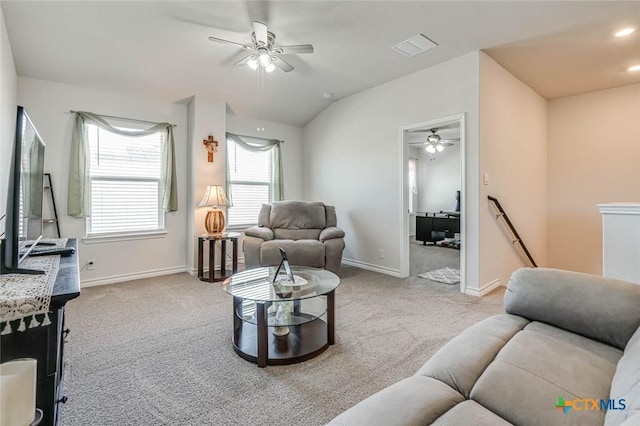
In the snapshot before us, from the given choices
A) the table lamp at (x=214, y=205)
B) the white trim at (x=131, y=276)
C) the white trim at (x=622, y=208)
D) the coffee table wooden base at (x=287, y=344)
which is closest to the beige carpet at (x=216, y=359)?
the coffee table wooden base at (x=287, y=344)

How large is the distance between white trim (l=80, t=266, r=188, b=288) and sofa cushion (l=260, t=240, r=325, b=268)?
58.7 inches

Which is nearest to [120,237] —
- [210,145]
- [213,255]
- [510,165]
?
[213,255]

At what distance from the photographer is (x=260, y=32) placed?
274 cm

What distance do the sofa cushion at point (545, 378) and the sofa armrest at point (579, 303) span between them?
71 millimetres

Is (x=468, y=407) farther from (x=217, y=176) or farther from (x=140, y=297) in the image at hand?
(x=217, y=176)

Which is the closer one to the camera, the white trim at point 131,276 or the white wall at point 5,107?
the white wall at point 5,107

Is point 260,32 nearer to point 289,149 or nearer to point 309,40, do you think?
point 309,40

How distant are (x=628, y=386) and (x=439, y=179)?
824 centimetres

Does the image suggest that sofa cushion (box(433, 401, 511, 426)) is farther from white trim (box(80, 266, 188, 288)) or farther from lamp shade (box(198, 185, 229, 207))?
white trim (box(80, 266, 188, 288))

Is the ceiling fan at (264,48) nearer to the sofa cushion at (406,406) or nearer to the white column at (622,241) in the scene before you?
the sofa cushion at (406,406)

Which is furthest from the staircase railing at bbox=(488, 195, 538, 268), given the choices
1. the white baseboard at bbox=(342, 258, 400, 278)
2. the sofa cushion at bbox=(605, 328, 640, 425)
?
the sofa cushion at bbox=(605, 328, 640, 425)

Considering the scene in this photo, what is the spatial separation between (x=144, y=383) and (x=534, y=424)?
1999 millimetres

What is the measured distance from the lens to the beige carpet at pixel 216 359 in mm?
1619

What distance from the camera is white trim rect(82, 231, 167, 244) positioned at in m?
3.83
